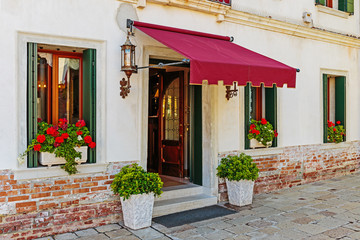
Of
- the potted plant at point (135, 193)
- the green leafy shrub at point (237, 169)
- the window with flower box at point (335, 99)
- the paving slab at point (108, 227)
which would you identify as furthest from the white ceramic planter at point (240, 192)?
the window with flower box at point (335, 99)

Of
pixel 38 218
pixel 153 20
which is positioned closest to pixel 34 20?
pixel 153 20

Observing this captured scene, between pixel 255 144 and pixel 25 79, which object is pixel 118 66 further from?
pixel 255 144

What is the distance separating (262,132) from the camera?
798 centimetres

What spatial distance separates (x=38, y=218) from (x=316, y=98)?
755 centimetres

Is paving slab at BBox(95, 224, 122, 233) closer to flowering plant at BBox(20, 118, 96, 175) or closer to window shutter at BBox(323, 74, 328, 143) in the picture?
flowering plant at BBox(20, 118, 96, 175)

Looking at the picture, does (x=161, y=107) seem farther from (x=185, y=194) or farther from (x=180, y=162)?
(x=185, y=194)

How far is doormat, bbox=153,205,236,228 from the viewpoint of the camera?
6086mm

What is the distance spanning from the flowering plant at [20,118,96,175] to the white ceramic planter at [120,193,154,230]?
1007 mm

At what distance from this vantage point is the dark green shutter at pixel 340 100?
1042cm

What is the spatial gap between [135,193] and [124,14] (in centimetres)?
304

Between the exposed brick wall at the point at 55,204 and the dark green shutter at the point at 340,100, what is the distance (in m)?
7.31

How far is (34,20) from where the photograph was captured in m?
5.20

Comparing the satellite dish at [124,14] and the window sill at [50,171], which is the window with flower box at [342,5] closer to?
the satellite dish at [124,14]

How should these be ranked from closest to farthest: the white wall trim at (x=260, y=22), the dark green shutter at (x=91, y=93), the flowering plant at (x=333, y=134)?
the dark green shutter at (x=91, y=93) < the white wall trim at (x=260, y=22) < the flowering plant at (x=333, y=134)
